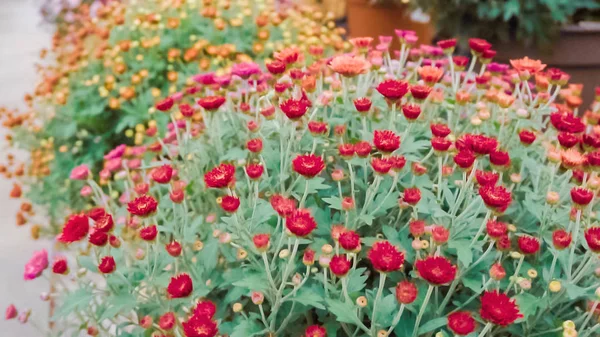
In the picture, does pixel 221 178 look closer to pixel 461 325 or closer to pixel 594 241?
pixel 461 325

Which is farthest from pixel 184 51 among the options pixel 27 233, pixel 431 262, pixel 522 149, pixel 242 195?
pixel 431 262

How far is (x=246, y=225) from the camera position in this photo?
80 cm

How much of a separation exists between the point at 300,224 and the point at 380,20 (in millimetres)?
2440

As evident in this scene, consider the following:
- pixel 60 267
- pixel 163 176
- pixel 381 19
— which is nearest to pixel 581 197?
pixel 163 176

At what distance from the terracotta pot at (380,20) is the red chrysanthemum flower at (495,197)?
2282 millimetres

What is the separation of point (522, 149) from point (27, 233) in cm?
206

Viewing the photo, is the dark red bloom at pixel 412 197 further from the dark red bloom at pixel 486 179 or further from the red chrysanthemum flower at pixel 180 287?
the red chrysanthemum flower at pixel 180 287

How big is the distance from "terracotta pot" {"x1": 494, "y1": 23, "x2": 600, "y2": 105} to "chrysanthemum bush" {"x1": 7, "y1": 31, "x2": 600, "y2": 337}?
1328mm

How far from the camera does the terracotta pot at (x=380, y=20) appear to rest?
9.45 feet

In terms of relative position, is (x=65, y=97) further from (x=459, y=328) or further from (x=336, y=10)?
(x=336, y=10)

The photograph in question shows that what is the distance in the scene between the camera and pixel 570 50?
230cm

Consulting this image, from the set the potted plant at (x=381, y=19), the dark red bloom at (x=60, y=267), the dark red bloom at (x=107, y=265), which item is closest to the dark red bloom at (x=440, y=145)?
the dark red bloom at (x=107, y=265)

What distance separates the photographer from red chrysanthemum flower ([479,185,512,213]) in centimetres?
69

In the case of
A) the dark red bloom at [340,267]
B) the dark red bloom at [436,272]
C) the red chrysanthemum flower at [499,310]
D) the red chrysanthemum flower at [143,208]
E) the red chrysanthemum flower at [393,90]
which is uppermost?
the red chrysanthemum flower at [393,90]
